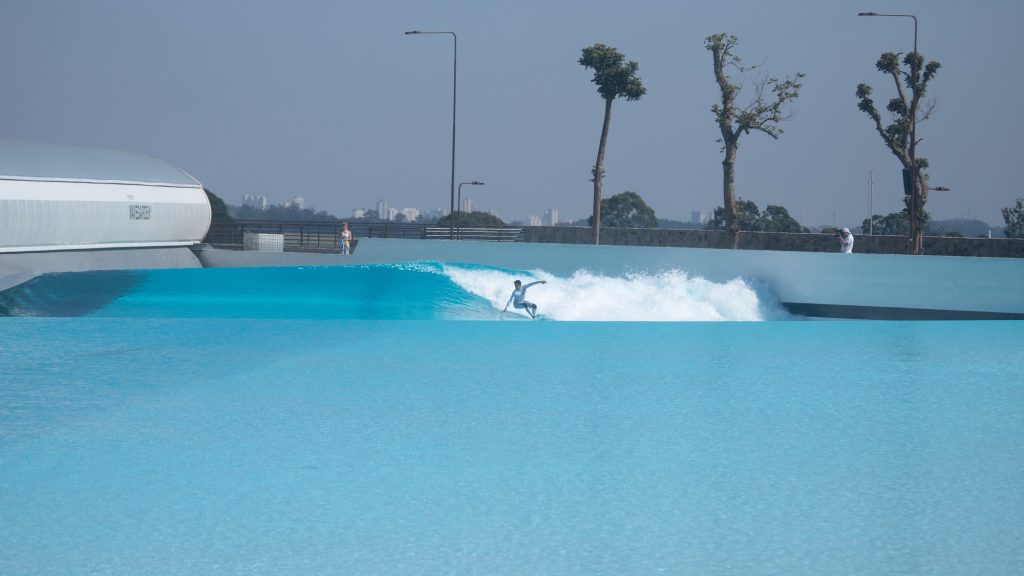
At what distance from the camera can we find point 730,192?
147 ft

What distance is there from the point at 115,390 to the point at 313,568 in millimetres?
7068

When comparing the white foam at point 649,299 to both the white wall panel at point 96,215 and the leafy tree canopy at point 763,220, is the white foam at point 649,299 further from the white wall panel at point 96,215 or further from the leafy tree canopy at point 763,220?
the leafy tree canopy at point 763,220

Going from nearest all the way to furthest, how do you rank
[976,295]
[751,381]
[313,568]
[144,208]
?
[313,568] < [751,381] < [976,295] < [144,208]

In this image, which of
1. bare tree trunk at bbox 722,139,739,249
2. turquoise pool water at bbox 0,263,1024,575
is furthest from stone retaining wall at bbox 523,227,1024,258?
turquoise pool water at bbox 0,263,1024,575

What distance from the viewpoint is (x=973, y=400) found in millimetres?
11984

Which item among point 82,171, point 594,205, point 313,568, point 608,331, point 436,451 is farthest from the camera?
point 594,205

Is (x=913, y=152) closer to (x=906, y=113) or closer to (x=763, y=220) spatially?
Answer: (x=906, y=113)

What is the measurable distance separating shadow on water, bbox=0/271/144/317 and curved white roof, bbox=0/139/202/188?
11.3 feet

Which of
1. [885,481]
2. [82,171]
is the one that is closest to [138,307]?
[82,171]

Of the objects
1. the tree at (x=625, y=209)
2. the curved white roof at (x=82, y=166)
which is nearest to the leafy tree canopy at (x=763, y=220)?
the tree at (x=625, y=209)

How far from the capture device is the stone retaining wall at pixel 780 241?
4188 cm

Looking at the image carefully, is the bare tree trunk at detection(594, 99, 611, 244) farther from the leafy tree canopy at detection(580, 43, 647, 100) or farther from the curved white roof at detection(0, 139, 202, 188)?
the curved white roof at detection(0, 139, 202, 188)

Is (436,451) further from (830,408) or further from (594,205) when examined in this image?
(594,205)

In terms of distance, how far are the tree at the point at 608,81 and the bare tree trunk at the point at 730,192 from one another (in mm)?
5961
